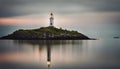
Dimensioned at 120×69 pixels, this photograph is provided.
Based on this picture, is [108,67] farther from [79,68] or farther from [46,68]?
[46,68]

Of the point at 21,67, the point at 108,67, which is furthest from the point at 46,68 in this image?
the point at 108,67

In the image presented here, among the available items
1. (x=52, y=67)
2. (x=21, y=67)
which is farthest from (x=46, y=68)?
(x=21, y=67)

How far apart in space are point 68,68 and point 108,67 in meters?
6.52

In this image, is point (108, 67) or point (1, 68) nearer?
point (1, 68)

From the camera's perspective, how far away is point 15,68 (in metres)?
38.8

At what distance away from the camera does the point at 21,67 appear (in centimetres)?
4031

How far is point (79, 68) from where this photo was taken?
39.7m

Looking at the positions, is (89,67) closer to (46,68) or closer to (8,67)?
(46,68)

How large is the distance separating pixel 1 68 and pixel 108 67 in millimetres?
16425

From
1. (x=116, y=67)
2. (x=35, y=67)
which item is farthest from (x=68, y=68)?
(x=116, y=67)

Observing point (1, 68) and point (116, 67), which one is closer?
point (1, 68)

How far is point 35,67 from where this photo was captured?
40.2 metres

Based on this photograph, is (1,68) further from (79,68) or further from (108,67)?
(108,67)

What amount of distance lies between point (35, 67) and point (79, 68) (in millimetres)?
6778
